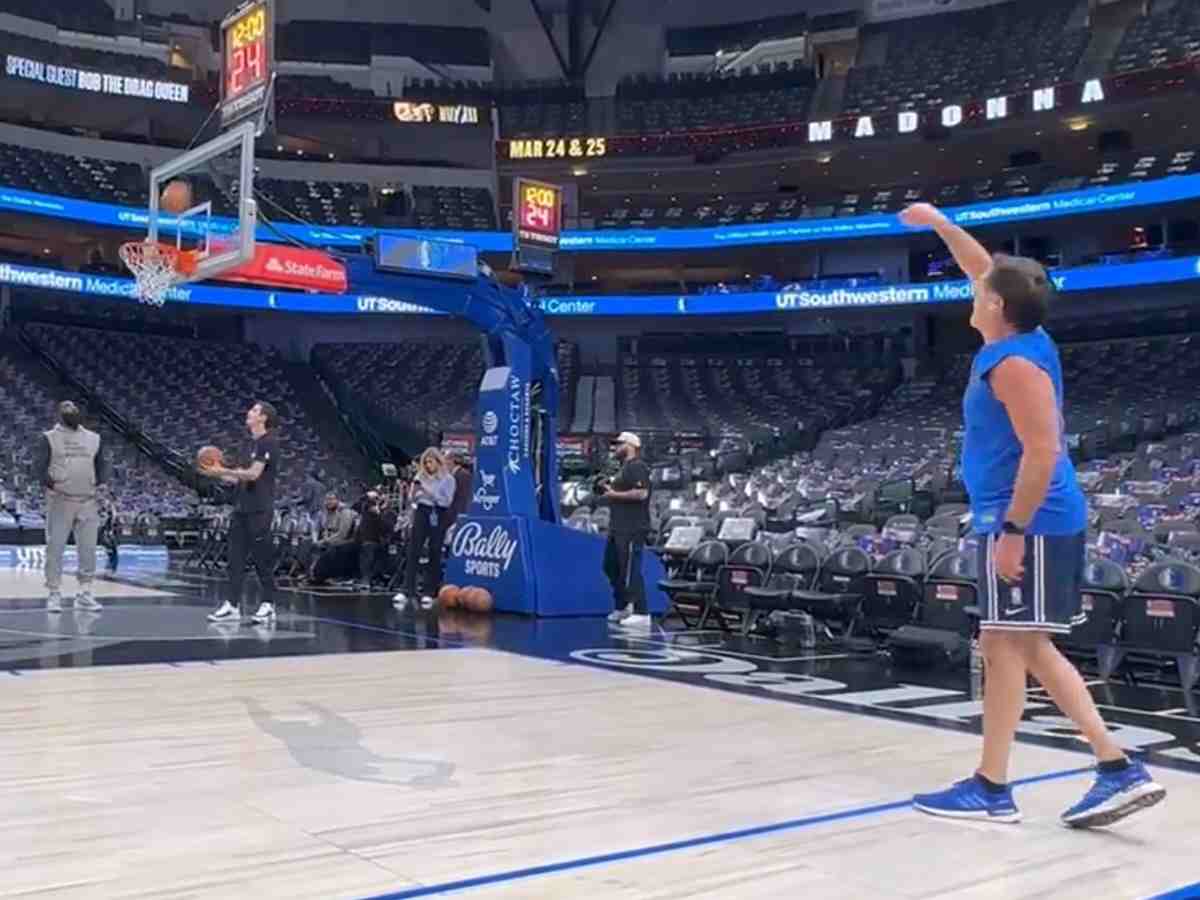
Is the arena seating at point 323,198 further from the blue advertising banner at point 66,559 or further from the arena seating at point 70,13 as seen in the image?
the blue advertising banner at point 66,559

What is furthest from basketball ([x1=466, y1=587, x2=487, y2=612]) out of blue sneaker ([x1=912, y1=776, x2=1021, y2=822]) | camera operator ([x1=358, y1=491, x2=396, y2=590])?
blue sneaker ([x1=912, y1=776, x2=1021, y2=822])

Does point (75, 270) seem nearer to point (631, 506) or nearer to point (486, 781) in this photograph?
point (631, 506)

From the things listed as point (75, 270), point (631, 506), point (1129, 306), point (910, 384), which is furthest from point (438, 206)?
point (631, 506)

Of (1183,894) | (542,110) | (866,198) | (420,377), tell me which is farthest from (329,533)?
(542,110)

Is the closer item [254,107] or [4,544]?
[254,107]

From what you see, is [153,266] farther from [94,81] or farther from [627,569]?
[94,81]

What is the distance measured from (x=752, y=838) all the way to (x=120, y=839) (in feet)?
5.48

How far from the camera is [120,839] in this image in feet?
10.5

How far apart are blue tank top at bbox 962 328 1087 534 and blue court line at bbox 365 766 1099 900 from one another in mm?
923

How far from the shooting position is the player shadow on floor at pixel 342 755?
400 cm

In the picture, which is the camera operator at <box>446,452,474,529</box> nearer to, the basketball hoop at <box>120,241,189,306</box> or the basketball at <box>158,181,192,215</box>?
the basketball hoop at <box>120,241,189,306</box>

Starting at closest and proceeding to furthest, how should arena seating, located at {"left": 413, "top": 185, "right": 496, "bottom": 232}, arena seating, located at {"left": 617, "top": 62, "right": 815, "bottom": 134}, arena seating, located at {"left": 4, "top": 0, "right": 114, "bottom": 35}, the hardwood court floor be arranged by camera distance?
the hardwood court floor → arena seating, located at {"left": 413, "top": 185, "right": 496, "bottom": 232} → arena seating, located at {"left": 617, "top": 62, "right": 815, "bottom": 134} → arena seating, located at {"left": 4, "top": 0, "right": 114, "bottom": 35}

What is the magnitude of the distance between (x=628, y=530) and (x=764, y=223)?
22860 mm

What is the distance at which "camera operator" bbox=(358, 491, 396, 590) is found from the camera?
13.7 metres
